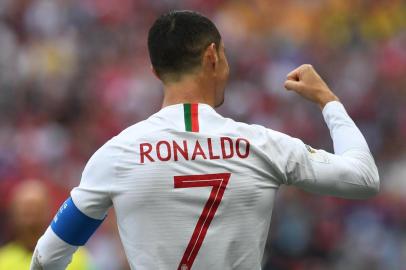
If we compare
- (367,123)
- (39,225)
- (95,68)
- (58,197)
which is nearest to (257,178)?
(39,225)

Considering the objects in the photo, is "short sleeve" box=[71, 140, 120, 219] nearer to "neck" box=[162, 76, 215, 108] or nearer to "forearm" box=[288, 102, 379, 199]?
"neck" box=[162, 76, 215, 108]

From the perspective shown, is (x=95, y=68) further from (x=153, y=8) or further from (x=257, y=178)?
(x=257, y=178)

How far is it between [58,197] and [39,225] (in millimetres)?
3904

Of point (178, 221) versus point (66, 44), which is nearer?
point (178, 221)

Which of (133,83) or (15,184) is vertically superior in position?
(133,83)

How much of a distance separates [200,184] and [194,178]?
0.07 ft

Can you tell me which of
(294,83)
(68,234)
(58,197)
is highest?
(294,83)

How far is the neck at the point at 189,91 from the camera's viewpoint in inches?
123

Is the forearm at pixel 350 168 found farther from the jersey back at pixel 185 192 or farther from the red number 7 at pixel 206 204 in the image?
the red number 7 at pixel 206 204

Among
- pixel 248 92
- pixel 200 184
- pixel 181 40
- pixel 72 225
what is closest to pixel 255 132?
pixel 200 184

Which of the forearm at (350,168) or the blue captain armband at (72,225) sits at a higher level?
the forearm at (350,168)

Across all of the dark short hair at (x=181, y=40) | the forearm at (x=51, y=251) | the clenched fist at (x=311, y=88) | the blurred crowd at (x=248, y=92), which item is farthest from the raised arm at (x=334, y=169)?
the blurred crowd at (x=248, y=92)

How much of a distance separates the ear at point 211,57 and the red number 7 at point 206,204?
304 mm

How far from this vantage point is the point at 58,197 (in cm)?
914
